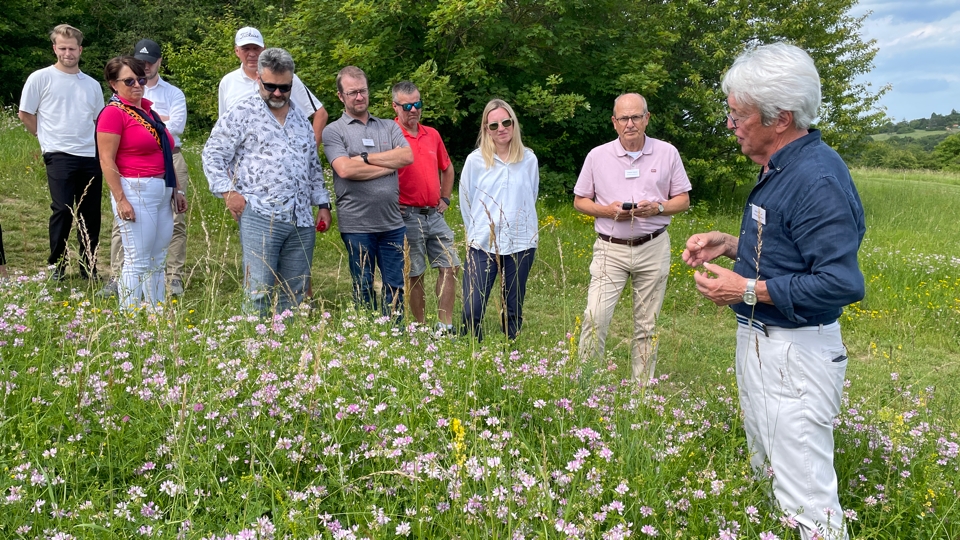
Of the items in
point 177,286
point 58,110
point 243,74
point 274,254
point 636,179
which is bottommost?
point 177,286

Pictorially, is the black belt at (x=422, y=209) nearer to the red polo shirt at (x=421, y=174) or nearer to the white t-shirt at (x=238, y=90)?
the red polo shirt at (x=421, y=174)

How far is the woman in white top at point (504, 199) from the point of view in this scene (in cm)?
511

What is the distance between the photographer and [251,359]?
10.2 ft

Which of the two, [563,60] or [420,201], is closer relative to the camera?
[420,201]

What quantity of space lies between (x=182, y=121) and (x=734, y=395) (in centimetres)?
586

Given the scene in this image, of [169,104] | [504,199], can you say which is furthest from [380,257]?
[169,104]

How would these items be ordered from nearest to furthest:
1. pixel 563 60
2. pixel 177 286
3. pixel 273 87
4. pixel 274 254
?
pixel 273 87, pixel 274 254, pixel 177 286, pixel 563 60

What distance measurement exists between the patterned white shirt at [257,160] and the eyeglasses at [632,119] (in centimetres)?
237

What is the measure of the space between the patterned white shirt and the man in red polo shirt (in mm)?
1251

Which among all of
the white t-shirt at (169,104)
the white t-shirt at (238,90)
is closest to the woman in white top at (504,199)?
the white t-shirt at (238,90)

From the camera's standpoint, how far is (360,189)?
5.19m

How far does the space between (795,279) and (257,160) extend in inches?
141

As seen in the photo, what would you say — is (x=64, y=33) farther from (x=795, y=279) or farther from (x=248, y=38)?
(x=795, y=279)

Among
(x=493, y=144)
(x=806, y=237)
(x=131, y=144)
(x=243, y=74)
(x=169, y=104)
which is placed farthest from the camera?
(x=169, y=104)
